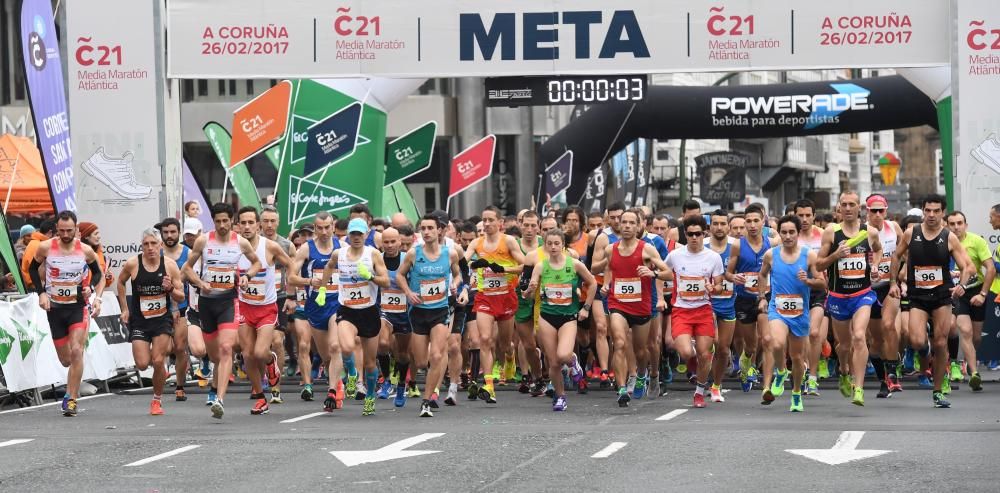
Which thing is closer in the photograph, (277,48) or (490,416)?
(490,416)

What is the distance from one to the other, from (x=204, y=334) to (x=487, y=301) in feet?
10.0

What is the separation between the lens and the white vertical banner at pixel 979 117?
20625 mm

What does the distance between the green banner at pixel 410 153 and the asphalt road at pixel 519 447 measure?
41.0ft

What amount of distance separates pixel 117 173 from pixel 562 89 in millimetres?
5877

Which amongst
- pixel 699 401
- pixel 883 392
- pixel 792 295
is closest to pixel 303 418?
pixel 699 401

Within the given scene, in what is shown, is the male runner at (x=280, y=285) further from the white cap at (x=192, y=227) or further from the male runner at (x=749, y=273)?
the male runner at (x=749, y=273)

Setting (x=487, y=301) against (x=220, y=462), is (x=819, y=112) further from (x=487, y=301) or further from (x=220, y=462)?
(x=220, y=462)

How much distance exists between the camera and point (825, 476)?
10.5 metres

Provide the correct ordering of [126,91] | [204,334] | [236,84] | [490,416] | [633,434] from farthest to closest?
[236,84], [126,91], [204,334], [490,416], [633,434]

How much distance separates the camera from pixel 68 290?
16781mm

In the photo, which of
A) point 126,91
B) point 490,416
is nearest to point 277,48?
point 126,91

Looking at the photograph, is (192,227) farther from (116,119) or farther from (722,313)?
(722,313)

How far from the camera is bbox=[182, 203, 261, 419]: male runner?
16.1 meters

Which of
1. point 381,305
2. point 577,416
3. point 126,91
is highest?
point 126,91
